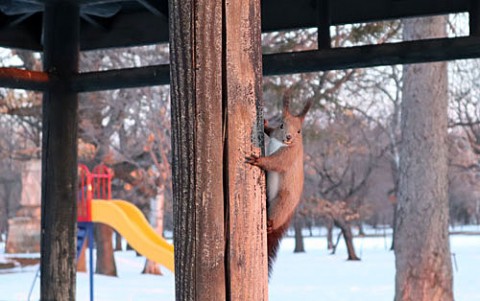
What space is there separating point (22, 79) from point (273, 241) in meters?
3.30

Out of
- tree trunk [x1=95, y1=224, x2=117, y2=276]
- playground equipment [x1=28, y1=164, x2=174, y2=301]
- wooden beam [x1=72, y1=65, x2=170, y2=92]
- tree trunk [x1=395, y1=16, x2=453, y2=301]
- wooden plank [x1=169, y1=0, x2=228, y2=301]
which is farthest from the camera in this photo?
tree trunk [x1=95, y1=224, x2=117, y2=276]

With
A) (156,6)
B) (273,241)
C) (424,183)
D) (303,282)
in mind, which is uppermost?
(156,6)

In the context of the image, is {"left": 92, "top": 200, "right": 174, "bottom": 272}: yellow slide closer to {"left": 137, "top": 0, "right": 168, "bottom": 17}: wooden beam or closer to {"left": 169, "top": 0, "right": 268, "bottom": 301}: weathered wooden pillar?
{"left": 137, "top": 0, "right": 168, "bottom": 17}: wooden beam

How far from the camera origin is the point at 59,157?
6457mm

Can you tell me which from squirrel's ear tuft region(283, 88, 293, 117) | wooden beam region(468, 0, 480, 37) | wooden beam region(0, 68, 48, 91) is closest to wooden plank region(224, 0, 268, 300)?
squirrel's ear tuft region(283, 88, 293, 117)

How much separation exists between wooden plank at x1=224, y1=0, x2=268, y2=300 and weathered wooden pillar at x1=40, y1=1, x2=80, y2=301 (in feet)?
13.1

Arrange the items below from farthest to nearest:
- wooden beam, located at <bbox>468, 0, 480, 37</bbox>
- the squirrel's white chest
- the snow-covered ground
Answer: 1. the snow-covered ground
2. wooden beam, located at <bbox>468, 0, 480, 37</bbox>
3. the squirrel's white chest

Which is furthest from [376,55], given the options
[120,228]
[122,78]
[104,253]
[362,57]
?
[104,253]

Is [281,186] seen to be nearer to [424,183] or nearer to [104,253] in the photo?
[424,183]

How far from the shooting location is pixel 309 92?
19.4 metres

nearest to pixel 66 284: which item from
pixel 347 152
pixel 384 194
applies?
pixel 347 152

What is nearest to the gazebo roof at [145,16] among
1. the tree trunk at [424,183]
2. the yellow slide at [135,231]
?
the tree trunk at [424,183]

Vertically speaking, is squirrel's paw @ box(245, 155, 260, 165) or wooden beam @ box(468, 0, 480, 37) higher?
wooden beam @ box(468, 0, 480, 37)

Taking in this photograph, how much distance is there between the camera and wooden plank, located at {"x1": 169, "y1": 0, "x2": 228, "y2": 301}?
2.55 m
